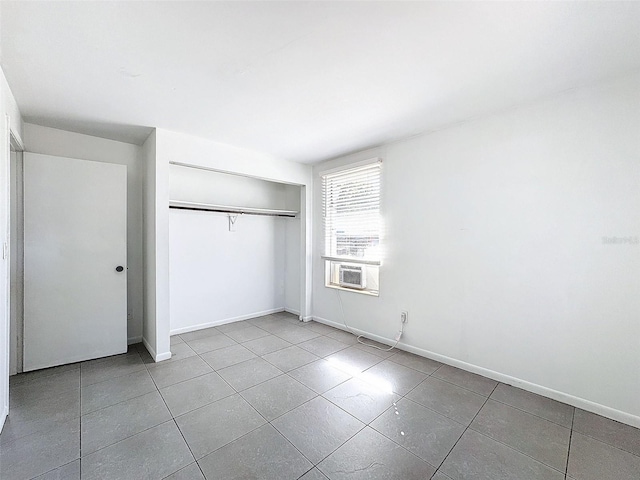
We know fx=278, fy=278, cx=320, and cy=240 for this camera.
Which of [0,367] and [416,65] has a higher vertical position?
[416,65]

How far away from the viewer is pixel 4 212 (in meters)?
2.00

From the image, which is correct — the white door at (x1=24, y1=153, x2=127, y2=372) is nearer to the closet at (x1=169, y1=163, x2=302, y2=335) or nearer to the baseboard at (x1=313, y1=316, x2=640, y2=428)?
the closet at (x1=169, y1=163, x2=302, y2=335)

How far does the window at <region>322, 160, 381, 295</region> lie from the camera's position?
3.52 m

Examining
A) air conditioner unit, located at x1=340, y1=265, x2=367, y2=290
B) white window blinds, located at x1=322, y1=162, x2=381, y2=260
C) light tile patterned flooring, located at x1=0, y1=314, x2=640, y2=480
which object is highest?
white window blinds, located at x1=322, y1=162, x2=381, y2=260

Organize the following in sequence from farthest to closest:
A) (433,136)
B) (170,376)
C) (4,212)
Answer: (433,136) → (170,376) → (4,212)

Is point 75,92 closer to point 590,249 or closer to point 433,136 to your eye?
point 433,136

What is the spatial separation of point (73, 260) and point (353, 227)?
3172mm

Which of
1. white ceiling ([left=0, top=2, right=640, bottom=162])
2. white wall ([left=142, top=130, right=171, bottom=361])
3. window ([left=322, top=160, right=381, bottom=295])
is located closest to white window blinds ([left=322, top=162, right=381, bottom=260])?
window ([left=322, top=160, right=381, bottom=295])

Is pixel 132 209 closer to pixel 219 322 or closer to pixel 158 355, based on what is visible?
pixel 158 355

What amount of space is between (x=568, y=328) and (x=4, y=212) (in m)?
4.33

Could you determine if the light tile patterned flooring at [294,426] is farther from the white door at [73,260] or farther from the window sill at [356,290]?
the window sill at [356,290]

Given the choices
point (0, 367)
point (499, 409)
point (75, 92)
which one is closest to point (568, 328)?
point (499, 409)

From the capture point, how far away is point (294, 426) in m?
1.91

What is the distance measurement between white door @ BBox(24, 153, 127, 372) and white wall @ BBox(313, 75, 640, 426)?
3.18 meters
